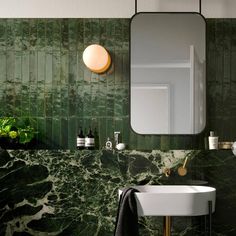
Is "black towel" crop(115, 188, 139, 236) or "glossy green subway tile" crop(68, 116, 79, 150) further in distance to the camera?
"glossy green subway tile" crop(68, 116, 79, 150)

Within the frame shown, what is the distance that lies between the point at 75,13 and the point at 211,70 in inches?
52.7

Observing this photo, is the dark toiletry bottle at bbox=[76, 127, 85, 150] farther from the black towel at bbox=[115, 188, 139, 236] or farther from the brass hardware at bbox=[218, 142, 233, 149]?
the brass hardware at bbox=[218, 142, 233, 149]

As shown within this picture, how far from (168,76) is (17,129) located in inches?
55.4

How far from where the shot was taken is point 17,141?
4160 mm

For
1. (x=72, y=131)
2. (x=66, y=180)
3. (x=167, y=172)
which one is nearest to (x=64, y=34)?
(x=72, y=131)

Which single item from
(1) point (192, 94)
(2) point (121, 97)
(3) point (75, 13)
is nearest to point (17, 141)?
(2) point (121, 97)

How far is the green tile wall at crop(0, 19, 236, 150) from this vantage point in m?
4.31

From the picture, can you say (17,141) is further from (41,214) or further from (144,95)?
(144,95)

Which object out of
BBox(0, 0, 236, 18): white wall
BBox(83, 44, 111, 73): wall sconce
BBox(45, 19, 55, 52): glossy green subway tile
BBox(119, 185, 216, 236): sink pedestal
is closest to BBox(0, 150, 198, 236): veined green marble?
BBox(119, 185, 216, 236): sink pedestal

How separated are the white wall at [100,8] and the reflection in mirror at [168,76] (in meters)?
0.14

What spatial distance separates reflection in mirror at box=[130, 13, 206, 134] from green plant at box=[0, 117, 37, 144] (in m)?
0.92

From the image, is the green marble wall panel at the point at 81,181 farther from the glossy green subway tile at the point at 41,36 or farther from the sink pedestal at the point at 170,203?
the glossy green subway tile at the point at 41,36

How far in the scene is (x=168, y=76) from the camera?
425cm

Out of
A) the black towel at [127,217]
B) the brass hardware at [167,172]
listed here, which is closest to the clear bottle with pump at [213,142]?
the brass hardware at [167,172]
